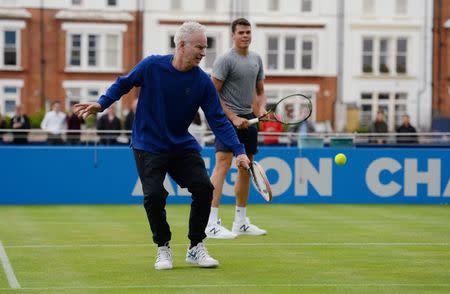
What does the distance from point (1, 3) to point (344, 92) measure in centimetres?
1572

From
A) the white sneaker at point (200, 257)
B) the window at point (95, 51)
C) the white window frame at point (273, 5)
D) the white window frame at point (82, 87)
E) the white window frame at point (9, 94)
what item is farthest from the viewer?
the white window frame at point (273, 5)

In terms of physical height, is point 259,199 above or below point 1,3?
below

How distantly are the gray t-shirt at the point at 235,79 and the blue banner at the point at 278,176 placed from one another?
18.1 feet

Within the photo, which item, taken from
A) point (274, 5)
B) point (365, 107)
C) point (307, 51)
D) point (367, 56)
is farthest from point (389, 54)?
point (274, 5)

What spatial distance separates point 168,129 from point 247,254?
1.59 metres

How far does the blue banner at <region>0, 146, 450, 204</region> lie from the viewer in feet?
55.9

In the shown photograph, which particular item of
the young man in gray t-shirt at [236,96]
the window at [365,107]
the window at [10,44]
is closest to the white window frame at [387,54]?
the window at [365,107]

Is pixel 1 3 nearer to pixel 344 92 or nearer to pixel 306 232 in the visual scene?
pixel 344 92

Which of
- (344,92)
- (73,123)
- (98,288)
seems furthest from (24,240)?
(344,92)

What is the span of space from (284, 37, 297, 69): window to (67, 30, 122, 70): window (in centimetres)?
780

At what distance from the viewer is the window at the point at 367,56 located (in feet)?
173

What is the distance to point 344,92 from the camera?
171 ft

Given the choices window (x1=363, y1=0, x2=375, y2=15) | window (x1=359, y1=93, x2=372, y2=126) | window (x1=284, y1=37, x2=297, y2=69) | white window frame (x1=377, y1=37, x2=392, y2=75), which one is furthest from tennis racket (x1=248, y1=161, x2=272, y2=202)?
white window frame (x1=377, y1=37, x2=392, y2=75)

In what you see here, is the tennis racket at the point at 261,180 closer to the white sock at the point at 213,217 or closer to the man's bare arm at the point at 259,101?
the white sock at the point at 213,217
